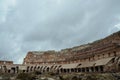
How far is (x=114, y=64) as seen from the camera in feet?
191

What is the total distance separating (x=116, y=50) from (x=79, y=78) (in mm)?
22425

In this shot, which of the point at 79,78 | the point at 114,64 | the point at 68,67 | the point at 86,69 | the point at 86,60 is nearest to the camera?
the point at 79,78

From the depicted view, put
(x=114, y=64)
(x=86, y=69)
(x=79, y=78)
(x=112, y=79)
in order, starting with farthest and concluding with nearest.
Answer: (x=86, y=69)
(x=114, y=64)
(x=79, y=78)
(x=112, y=79)

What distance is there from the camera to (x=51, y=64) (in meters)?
112

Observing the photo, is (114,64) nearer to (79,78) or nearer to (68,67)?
(79,78)

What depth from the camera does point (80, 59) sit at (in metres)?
87.8

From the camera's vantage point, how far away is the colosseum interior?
6366 cm

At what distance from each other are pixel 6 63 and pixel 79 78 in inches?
2900

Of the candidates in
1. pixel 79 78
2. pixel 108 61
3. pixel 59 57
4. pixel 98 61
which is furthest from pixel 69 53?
pixel 79 78

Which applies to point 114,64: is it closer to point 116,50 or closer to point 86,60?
point 116,50

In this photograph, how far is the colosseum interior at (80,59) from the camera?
63.7 meters

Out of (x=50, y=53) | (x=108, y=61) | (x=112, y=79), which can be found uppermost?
(x=50, y=53)

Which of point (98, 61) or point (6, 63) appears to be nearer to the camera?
point (98, 61)

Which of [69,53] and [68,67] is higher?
[69,53]
